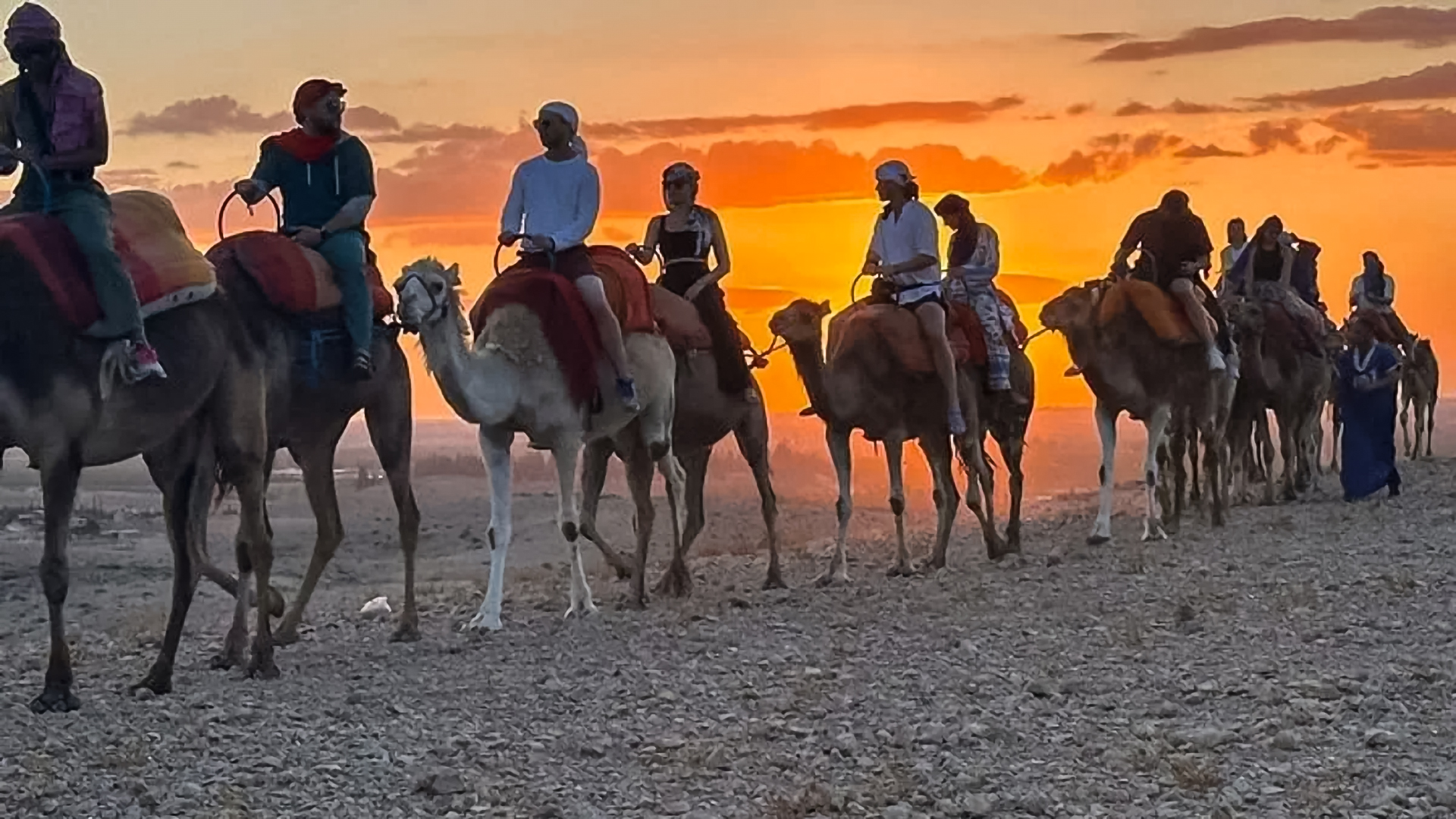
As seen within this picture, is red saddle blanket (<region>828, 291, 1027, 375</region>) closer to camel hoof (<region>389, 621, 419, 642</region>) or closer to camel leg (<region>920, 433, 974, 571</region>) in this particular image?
camel leg (<region>920, 433, 974, 571</region>)

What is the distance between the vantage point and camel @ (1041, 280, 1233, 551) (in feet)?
59.9

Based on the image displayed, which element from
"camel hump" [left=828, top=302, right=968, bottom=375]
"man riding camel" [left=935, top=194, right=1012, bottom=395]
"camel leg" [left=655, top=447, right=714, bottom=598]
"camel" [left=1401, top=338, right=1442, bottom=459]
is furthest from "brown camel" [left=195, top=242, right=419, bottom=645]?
"camel" [left=1401, top=338, right=1442, bottom=459]

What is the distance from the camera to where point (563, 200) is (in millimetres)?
13320

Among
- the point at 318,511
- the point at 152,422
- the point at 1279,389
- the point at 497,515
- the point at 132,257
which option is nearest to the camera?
the point at 132,257

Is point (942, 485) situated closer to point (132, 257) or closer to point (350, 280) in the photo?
point (350, 280)

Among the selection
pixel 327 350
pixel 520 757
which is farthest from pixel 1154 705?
pixel 327 350

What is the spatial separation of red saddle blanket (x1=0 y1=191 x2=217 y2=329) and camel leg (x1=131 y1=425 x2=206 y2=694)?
102cm

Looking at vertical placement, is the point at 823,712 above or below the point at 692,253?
below

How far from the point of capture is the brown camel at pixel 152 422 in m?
9.80

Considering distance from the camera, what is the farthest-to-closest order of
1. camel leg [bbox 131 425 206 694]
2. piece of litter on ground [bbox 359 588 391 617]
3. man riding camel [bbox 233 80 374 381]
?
piece of litter on ground [bbox 359 588 391 617] → man riding camel [bbox 233 80 374 381] → camel leg [bbox 131 425 206 694]

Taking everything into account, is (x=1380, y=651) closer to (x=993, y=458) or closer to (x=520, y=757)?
(x=520, y=757)

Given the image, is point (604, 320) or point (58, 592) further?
point (604, 320)

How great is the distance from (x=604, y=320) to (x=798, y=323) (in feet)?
11.0

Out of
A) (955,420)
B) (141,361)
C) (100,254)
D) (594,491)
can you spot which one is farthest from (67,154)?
(955,420)
